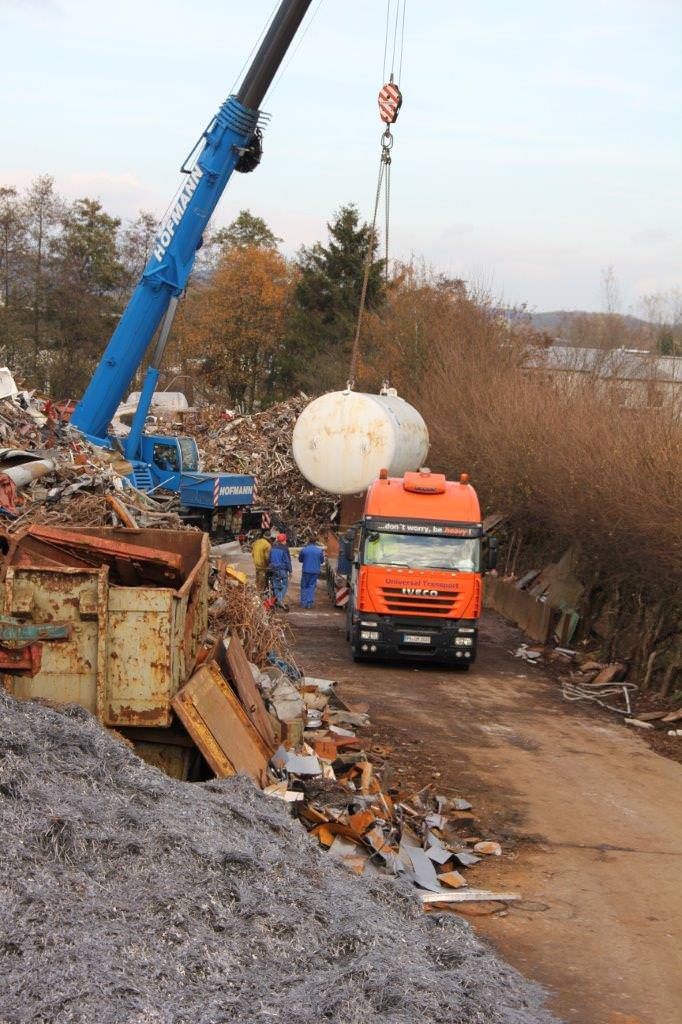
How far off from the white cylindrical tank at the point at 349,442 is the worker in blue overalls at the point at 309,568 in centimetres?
266

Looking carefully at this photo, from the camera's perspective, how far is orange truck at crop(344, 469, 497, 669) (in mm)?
17781

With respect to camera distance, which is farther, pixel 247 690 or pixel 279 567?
pixel 279 567

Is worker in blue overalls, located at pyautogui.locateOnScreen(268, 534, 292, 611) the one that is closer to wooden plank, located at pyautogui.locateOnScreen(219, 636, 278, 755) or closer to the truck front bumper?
the truck front bumper

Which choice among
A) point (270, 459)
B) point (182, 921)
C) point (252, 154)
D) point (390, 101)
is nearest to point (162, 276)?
point (252, 154)

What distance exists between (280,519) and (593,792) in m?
21.6

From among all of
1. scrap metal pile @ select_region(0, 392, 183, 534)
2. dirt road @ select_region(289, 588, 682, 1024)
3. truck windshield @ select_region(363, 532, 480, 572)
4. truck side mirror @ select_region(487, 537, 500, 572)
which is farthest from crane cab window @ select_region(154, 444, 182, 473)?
truck side mirror @ select_region(487, 537, 500, 572)

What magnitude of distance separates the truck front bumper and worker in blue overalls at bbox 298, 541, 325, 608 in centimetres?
502

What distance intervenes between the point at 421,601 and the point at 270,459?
65.9 feet

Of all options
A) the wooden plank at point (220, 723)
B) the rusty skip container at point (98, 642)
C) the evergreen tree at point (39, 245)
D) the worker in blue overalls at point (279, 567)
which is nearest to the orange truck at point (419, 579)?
the worker in blue overalls at point (279, 567)

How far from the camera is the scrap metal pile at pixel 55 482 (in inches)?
538

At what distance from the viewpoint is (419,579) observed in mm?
17781

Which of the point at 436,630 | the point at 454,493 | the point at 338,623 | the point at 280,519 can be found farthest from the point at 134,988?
the point at 280,519

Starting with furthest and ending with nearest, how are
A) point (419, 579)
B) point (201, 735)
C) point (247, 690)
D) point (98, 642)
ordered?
point (419, 579) < point (247, 690) < point (201, 735) < point (98, 642)

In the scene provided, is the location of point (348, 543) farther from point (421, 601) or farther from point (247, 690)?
point (247, 690)
